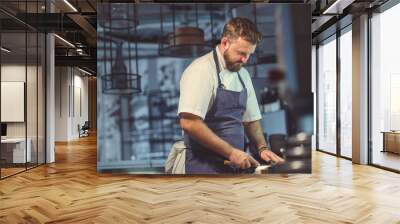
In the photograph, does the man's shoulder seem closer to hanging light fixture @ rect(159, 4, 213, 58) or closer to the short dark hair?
hanging light fixture @ rect(159, 4, 213, 58)

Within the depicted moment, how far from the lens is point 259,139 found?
263 inches

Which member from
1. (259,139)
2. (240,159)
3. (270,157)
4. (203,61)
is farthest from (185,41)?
(270,157)

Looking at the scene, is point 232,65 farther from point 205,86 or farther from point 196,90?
point 196,90

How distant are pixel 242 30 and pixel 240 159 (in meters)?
2.24

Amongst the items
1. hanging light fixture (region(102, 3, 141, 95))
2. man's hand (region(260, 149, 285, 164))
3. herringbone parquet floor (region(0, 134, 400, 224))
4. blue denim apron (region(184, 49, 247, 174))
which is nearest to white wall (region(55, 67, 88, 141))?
herringbone parquet floor (region(0, 134, 400, 224))

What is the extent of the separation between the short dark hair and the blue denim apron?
619 mm

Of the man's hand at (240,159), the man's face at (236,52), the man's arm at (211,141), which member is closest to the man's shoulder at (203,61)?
the man's face at (236,52)

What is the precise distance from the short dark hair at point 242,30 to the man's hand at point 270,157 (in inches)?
75.5

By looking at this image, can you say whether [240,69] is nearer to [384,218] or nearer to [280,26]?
[280,26]

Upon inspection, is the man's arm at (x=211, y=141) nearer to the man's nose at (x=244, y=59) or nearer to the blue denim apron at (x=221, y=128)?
the blue denim apron at (x=221, y=128)

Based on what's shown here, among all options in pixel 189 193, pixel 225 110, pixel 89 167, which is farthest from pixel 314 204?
pixel 89 167

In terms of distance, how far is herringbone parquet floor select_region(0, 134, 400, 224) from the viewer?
4.21 meters

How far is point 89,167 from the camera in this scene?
8.20 metres

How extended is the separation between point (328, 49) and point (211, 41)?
5526mm
